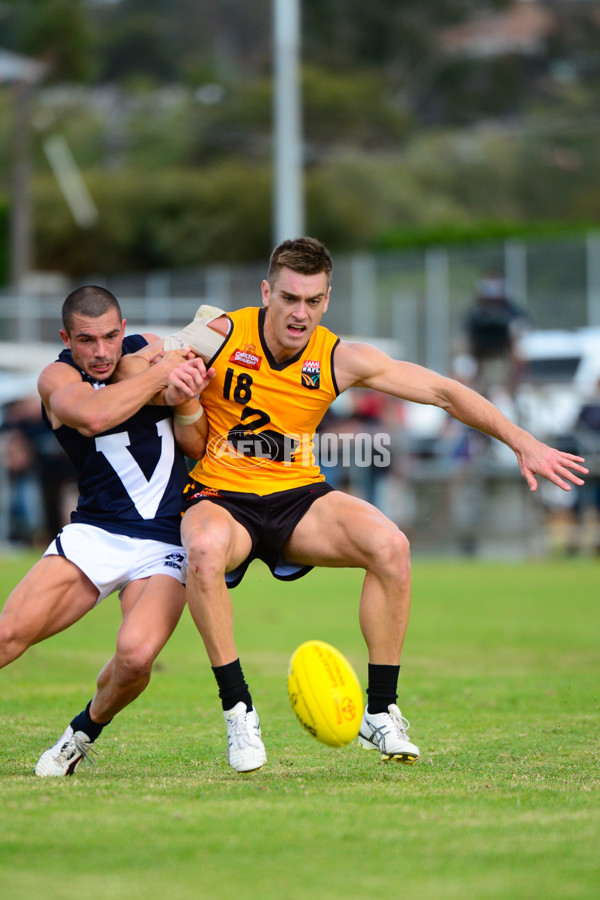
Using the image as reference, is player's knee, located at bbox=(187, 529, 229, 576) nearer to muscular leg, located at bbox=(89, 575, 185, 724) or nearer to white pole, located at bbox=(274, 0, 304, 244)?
muscular leg, located at bbox=(89, 575, 185, 724)

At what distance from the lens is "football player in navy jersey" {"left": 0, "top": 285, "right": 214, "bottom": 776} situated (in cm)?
571

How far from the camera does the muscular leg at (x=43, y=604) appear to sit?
568 centimetres

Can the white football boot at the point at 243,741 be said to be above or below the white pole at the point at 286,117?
below

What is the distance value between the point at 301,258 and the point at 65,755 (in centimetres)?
238

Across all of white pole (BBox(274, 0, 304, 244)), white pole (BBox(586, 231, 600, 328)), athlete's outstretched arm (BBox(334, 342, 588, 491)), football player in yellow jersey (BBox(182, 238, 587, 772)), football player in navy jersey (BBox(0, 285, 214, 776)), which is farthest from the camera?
white pole (BBox(586, 231, 600, 328))

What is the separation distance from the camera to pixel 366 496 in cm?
1958

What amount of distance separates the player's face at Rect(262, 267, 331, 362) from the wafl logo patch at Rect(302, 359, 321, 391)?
0.09 m

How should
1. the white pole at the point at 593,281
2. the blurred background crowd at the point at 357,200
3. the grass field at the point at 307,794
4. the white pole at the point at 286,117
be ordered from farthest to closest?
1. the white pole at the point at 593,281
2. the white pole at the point at 286,117
3. the blurred background crowd at the point at 357,200
4. the grass field at the point at 307,794

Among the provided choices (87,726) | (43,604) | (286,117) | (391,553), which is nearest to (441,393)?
(391,553)

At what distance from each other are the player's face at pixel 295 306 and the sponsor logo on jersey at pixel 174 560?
1054mm

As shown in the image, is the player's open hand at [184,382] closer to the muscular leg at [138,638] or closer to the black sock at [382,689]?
the muscular leg at [138,638]

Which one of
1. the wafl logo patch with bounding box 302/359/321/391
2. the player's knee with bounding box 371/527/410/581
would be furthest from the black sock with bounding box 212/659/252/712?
the wafl logo patch with bounding box 302/359/321/391

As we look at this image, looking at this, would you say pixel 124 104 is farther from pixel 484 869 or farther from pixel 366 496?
pixel 484 869

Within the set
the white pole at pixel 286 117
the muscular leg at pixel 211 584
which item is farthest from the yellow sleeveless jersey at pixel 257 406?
the white pole at pixel 286 117
